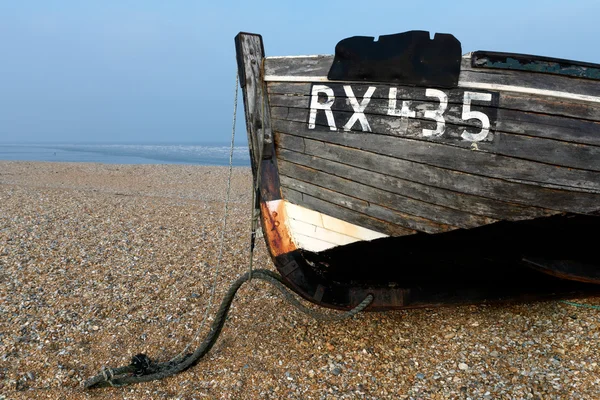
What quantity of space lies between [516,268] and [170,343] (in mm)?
3011

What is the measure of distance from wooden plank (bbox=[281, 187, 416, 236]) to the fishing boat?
1 cm

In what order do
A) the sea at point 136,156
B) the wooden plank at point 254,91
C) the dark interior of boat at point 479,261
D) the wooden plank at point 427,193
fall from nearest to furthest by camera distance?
the wooden plank at point 427,193, the dark interior of boat at point 479,261, the wooden plank at point 254,91, the sea at point 136,156

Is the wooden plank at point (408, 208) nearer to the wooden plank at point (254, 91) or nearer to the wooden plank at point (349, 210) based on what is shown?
the wooden plank at point (349, 210)

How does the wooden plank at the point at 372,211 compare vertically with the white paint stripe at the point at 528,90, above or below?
below

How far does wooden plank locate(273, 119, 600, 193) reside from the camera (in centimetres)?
282

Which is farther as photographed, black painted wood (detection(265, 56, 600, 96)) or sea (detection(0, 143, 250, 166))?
sea (detection(0, 143, 250, 166))

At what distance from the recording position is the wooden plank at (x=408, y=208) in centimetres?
304

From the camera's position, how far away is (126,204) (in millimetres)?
9992

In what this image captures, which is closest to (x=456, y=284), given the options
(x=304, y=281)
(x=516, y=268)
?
(x=516, y=268)

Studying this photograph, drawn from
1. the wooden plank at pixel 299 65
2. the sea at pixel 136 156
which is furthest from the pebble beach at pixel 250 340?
the sea at pixel 136 156

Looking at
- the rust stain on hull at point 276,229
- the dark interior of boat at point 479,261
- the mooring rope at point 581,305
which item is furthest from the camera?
the mooring rope at point 581,305

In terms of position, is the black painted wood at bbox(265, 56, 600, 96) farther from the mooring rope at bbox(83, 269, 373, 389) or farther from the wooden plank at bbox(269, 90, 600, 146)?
the mooring rope at bbox(83, 269, 373, 389)

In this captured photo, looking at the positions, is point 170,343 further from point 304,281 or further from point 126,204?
point 126,204

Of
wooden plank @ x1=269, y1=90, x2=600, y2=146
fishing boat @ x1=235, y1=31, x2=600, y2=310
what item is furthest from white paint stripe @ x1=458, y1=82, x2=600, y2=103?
wooden plank @ x1=269, y1=90, x2=600, y2=146
